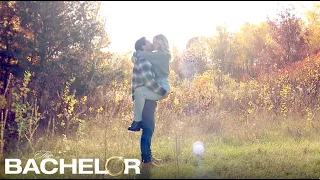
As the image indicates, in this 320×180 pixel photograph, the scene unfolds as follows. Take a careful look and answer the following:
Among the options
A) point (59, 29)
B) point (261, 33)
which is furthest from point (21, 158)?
point (261, 33)

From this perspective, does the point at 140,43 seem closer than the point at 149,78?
No

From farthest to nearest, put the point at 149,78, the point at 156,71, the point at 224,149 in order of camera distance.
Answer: the point at 224,149 < the point at 156,71 < the point at 149,78

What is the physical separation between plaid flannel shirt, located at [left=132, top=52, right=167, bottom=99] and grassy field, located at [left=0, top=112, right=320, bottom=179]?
790 millimetres

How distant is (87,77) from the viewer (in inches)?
360

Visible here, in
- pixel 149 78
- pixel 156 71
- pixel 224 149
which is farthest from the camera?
pixel 224 149

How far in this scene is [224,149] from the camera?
20.8 feet

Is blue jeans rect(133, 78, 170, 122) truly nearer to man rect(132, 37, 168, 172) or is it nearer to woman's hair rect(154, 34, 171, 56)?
man rect(132, 37, 168, 172)

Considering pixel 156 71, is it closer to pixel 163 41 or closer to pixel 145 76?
pixel 145 76

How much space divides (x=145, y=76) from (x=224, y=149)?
6.98ft

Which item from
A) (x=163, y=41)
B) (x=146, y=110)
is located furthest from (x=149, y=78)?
(x=163, y=41)

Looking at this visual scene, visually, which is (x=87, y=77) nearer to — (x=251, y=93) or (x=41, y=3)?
(x=41, y=3)

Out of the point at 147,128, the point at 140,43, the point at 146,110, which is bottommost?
the point at 147,128

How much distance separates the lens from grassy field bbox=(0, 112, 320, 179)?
482cm

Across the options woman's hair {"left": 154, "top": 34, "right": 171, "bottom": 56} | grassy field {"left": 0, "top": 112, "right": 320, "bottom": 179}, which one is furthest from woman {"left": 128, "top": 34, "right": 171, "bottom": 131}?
grassy field {"left": 0, "top": 112, "right": 320, "bottom": 179}
